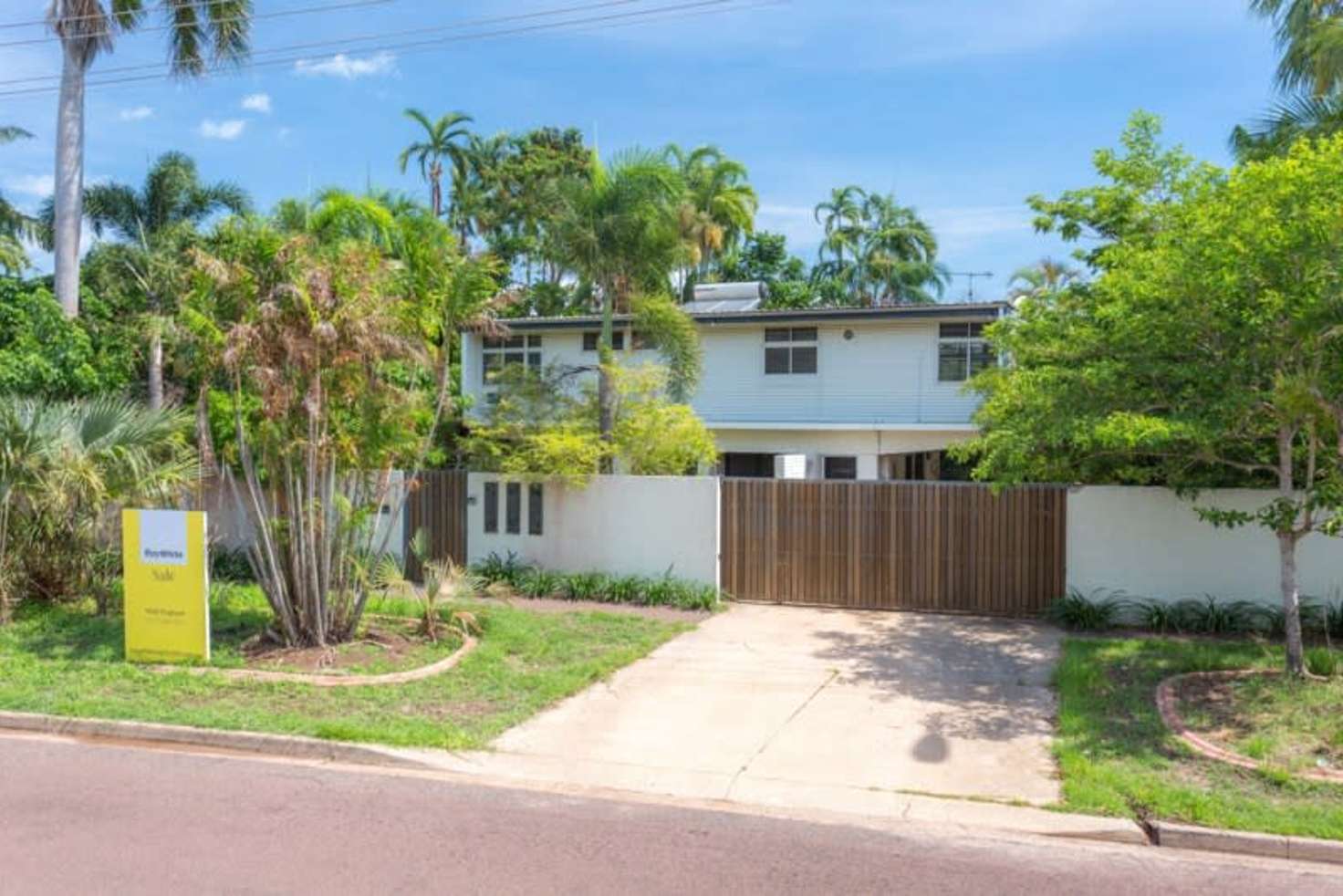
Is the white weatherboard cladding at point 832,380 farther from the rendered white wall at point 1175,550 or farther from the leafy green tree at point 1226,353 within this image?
the leafy green tree at point 1226,353

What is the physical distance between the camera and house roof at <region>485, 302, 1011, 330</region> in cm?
2209

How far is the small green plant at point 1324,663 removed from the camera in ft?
29.3

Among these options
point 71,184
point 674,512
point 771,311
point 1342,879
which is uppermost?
point 71,184

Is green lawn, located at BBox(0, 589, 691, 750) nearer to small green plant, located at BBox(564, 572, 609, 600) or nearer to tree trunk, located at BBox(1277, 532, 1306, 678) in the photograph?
small green plant, located at BBox(564, 572, 609, 600)

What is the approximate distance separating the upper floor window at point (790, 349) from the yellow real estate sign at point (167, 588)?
51.6 feet

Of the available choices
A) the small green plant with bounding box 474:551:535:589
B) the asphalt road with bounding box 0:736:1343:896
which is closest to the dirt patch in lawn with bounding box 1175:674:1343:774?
the asphalt road with bounding box 0:736:1343:896

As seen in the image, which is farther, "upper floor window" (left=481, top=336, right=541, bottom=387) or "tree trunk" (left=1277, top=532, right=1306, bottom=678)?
"upper floor window" (left=481, top=336, right=541, bottom=387)

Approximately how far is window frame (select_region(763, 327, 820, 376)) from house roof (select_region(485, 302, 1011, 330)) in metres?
0.44

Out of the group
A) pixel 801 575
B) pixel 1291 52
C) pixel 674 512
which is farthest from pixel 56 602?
pixel 1291 52

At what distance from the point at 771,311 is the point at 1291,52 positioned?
35.7 feet

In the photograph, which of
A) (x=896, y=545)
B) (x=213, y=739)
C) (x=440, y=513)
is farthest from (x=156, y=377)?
(x=896, y=545)

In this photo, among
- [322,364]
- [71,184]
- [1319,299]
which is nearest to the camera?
[1319,299]

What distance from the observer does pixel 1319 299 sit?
25.5ft

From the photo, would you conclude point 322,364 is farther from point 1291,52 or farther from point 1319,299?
point 1291,52
